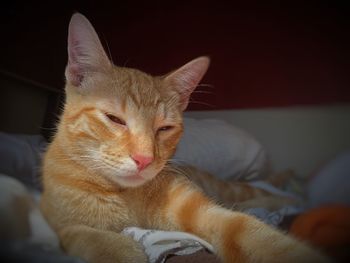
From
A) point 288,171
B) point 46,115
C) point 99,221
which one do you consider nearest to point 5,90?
point 46,115

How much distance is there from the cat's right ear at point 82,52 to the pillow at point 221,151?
10.4 inches

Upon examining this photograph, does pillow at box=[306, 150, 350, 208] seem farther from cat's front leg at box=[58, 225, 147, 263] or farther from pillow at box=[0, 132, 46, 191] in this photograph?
pillow at box=[0, 132, 46, 191]

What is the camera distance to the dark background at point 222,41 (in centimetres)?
59

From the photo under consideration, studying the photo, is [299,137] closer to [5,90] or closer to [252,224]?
[252,224]

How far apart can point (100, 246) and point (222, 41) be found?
1.46 feet

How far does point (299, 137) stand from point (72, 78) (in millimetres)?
442

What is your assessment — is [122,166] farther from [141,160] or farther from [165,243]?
[165,243]

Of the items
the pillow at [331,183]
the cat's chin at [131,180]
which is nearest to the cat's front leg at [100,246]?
the cat's chin at [131,180]

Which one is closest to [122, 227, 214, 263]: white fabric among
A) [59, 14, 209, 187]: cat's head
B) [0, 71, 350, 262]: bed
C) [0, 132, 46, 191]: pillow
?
[0, 71, 350, 262]: bed

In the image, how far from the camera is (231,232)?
654mm

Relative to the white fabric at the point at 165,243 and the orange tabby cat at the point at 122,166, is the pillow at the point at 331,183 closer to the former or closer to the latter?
the orange tabby cat at the point at 122,166

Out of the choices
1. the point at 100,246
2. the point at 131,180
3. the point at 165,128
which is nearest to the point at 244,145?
the point at 165,128

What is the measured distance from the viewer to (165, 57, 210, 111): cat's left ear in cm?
77

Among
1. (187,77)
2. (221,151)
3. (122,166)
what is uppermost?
(187,77)
